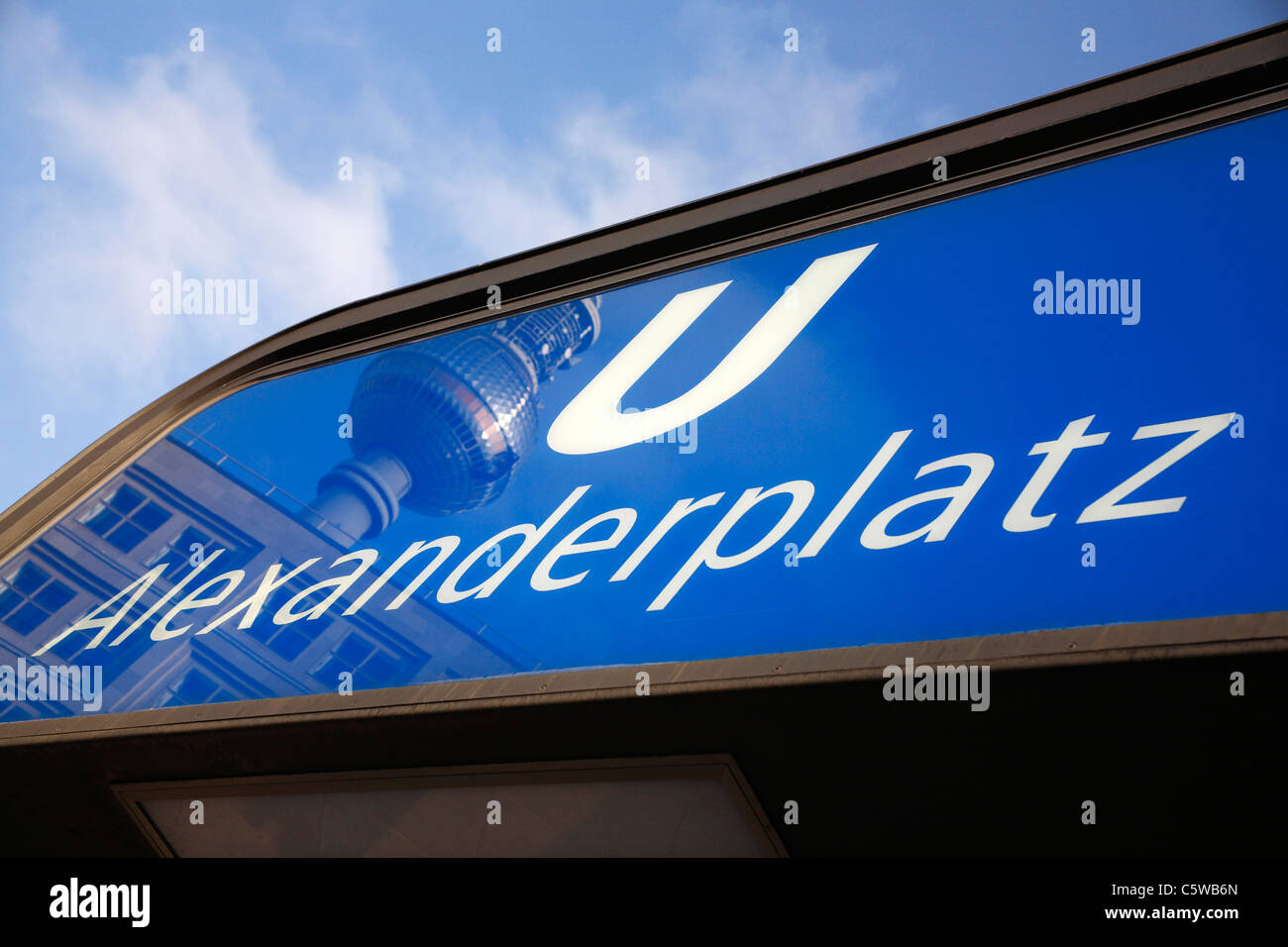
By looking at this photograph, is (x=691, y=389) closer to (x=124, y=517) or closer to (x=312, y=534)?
(x=312, y=534)

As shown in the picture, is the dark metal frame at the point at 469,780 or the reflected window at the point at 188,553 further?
the reflected window at the point at 188,553

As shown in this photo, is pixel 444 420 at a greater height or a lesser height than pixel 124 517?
greater

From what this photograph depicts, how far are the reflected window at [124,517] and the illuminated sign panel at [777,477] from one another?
53 mm

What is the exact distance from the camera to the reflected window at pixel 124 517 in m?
6.75

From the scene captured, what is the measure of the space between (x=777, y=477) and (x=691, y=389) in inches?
36.8

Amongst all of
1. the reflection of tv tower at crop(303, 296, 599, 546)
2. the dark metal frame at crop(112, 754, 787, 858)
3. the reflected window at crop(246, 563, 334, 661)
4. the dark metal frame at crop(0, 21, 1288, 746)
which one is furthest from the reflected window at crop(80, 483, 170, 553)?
the dark metal frame at crop(112, 754, 787, 858)

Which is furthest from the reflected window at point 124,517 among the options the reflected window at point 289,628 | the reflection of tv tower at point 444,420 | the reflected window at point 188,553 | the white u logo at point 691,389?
the white u logo at point 691,389

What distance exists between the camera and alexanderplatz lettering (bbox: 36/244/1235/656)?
3893mm

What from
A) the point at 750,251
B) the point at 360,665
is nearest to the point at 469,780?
the point at 360,665

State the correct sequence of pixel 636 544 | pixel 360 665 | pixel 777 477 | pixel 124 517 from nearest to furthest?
pixel 777 477 < pixel 636 544 < pixel 360 665 < pixel 124 517

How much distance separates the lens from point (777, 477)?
15.1 feet

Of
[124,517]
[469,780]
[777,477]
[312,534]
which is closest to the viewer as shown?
[469,780]

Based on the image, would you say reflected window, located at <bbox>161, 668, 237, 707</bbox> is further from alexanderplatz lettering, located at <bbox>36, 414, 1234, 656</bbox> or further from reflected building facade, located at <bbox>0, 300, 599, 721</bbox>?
alexanderplatz lettering, located at <bbox>36, 414, 1234, 656</bbox>

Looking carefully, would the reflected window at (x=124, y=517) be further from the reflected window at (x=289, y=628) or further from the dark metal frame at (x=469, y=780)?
the dark metal frame at (x=469, y=780)
